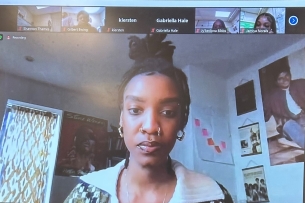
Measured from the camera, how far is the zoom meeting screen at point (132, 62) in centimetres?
83

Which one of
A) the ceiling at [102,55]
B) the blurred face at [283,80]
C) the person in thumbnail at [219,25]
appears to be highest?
the person in thumbnail at [219,25]

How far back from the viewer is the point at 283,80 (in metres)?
0.85

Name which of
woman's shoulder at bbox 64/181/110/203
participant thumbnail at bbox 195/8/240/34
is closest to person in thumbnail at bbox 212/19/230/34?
participant thumbnail at bbox 195/8/240/34

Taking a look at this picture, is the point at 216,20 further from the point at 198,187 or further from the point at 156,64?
the point at 198,187

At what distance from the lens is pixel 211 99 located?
849 millimetres

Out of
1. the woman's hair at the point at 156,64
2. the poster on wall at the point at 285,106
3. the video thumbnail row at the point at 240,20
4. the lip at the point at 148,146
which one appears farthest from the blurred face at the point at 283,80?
the lip at the point at 148,146

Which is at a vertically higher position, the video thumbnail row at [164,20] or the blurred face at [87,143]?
the video thumbnail row at [164,20]

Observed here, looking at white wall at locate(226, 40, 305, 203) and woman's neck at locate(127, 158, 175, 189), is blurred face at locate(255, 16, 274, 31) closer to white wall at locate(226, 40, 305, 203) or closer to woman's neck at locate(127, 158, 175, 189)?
white wall at locate(226, 40, 305, 203)

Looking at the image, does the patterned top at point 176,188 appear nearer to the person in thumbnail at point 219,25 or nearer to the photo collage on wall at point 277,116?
the photo collage on wall at point 277,116

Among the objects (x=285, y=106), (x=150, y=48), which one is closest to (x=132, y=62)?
(x=150, y=48)

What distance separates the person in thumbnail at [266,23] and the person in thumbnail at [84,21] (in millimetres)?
387

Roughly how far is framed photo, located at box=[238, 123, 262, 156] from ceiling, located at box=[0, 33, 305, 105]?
13 centimetres

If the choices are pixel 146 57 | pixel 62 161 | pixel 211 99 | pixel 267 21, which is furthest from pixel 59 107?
pixel 267 21

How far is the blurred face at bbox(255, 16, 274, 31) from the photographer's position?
873mm
